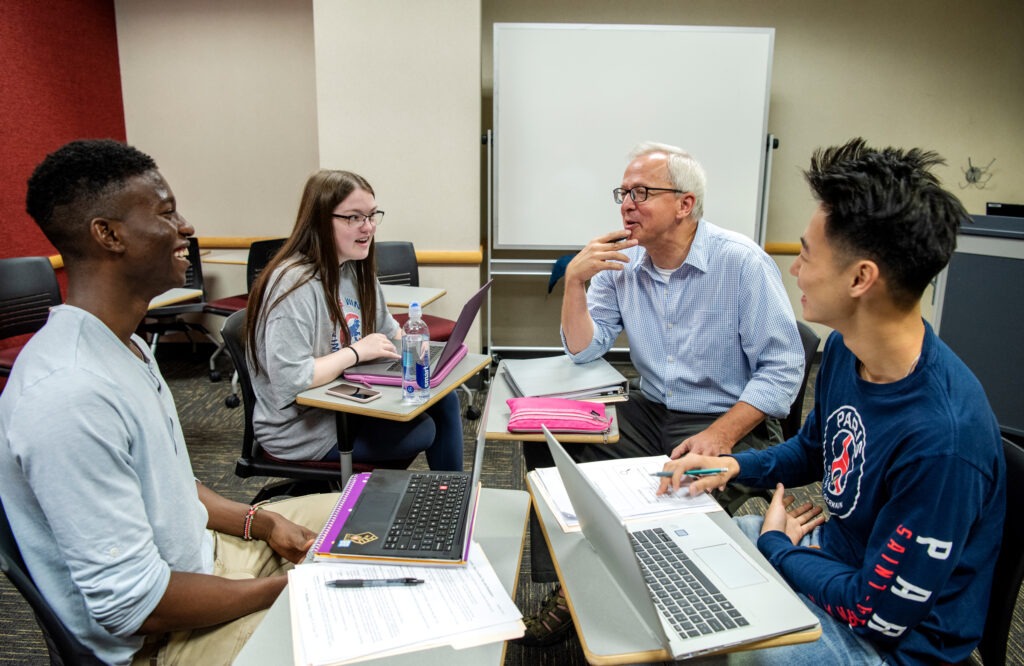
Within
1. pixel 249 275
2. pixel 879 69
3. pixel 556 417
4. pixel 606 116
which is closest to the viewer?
pixel 556 417

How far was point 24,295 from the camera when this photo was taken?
10.1 feet

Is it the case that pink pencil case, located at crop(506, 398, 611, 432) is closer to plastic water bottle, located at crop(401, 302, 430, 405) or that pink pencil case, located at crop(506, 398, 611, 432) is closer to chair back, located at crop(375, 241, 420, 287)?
plastic water bottle, located at crop(401, 302, 430, 405)

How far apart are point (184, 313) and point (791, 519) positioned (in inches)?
153

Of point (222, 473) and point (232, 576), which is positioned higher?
point (232, 576)

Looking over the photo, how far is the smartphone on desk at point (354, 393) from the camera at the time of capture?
5.81 ft

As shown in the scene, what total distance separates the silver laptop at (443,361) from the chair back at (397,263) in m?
1.73

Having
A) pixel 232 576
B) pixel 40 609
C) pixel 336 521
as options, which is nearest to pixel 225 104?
pixel 232 576

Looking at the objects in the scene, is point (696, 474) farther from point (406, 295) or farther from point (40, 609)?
point (406, 295)

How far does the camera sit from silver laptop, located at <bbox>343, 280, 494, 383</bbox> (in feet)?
6.17

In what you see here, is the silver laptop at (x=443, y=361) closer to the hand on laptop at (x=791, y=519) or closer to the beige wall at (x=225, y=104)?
the hand on laptop at (x=791, y=519)

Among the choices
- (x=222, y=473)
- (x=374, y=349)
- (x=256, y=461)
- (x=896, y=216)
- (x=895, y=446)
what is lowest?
(x=222, y=473)

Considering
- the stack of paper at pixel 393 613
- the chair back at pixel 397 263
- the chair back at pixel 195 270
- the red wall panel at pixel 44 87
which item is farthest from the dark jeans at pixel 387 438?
the red wall panel at pixel 44 87

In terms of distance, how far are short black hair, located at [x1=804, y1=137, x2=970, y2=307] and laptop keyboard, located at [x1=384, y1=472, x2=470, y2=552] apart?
0.82 meters

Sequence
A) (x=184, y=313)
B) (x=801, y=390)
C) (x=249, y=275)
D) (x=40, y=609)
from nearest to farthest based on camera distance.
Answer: (x=40, y=609)
(x=801, y=390)
(x=249, y=275)
(x=184, y=313)
